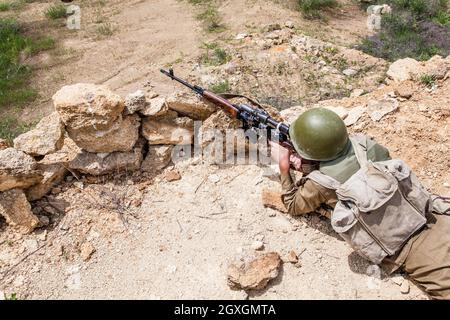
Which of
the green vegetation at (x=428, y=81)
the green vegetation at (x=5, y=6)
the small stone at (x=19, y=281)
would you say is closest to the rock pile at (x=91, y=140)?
the small stone at (x=19, y=281)

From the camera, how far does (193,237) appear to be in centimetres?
368

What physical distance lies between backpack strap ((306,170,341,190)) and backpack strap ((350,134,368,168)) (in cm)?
26

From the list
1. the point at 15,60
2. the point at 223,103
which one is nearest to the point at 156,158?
the point at 223,103

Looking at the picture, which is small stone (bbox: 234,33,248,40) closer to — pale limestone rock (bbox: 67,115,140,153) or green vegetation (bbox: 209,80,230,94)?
green vegetation (bbox: 209,80,230,94)

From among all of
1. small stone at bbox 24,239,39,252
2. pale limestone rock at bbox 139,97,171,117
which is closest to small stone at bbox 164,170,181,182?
pale limestone rock at bbox 139,97,171,117

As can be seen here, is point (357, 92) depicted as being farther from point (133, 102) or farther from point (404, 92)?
point (133, 102)

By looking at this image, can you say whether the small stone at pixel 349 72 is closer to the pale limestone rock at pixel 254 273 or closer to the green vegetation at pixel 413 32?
the green vegetation at pixel 413 32

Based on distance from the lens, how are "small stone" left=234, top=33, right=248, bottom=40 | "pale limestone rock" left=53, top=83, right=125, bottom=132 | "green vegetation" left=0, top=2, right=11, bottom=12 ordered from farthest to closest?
"green vegetation" left=0, top=2, right=11, bottom=12 < "small stone" left=234, top=33, right=248, bottom=40 < "pale limestone rock" left=53, top=83, right=125, bottom=132

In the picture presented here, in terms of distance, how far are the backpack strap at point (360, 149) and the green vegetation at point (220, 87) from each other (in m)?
2.82

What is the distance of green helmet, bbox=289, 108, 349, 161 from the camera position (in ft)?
10.9

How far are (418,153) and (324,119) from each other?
1.62 meters

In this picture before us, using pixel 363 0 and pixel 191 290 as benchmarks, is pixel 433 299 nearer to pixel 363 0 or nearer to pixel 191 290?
pixel 191 290

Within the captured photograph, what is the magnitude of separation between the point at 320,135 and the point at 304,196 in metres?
0.53

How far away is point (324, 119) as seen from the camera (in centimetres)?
336
